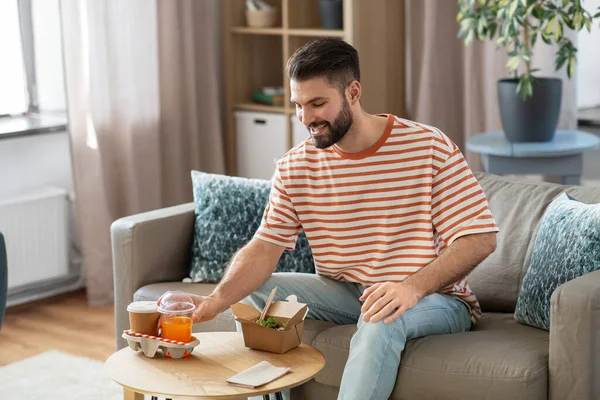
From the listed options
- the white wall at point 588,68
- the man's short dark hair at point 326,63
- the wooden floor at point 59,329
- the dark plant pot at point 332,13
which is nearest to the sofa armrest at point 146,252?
the wooden floor at point 59,329

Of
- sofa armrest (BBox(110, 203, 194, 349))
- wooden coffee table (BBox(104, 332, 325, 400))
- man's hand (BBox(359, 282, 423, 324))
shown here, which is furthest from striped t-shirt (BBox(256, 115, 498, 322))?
sofa armrest (BBox(110, 203, 194, 349))

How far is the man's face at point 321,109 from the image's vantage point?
Answer: 2.32 metres

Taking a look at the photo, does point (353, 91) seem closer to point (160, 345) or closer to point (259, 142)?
point (160, 345)

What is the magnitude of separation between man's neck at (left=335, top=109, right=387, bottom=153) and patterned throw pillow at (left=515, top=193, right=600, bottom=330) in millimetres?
518

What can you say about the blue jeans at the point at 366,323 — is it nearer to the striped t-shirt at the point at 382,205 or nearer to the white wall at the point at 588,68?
the striped t-shirt at the point at 382,205

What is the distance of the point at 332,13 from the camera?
14.2 feet

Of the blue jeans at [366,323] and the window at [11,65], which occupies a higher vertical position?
the window at [11,65]

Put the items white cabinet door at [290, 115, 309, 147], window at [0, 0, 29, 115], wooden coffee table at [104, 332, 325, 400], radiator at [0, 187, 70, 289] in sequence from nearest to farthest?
wooden coffee table at [104, 332, 325, 400], radiator at [0, 187, 70, 289], window at [0, 0, 29, 115], white cabinet door at [290, 115, 309, 147]

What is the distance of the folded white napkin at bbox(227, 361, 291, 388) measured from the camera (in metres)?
1.99

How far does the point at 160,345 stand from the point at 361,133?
725mm

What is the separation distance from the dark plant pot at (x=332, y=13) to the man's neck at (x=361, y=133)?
1.91 metres

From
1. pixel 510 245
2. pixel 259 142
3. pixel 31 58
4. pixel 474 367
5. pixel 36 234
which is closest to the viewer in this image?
pixel 474 367

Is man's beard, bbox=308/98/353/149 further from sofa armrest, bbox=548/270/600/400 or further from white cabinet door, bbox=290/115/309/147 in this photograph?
white cabinet door, bbox=290/115/309/147

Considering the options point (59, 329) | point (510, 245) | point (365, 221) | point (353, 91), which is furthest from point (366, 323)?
point (59, 329)
